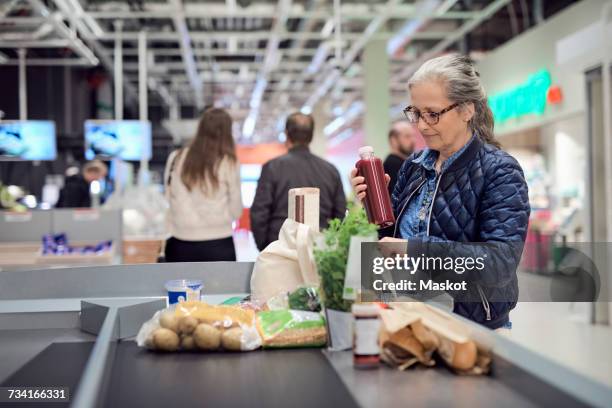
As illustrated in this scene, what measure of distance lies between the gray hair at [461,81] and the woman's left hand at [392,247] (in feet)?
1.49

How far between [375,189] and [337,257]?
15.7 inches

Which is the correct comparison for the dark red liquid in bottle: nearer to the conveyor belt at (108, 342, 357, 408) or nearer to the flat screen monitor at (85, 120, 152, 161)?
the conveyor belt at (108, 342, 357, 408)

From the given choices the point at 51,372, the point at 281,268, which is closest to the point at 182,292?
the point at 281,268

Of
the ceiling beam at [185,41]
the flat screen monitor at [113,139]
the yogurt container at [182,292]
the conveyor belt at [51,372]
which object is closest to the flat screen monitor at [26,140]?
the flat screen monitor at [113,139]

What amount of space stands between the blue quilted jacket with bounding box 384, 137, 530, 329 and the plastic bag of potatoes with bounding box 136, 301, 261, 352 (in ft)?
1.48

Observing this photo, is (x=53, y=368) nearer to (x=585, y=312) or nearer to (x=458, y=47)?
(x=585, y=312)

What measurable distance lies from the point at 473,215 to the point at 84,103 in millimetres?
16113

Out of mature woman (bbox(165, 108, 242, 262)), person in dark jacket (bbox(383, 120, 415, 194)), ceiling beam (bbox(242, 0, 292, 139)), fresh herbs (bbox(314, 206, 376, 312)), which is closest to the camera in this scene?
fresh herbs (bbox(314, 206, 376, 312))

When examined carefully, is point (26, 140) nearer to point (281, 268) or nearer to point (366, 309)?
point (281, 268)

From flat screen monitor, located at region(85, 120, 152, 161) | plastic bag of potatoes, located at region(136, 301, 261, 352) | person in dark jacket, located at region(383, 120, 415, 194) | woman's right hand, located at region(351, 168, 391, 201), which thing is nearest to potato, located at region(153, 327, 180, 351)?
plastic bag of potatoes, located at region(136, 301, 261, 352)

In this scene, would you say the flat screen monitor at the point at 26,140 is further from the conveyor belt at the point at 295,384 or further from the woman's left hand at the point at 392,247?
the woman's left hand at the point at 392,247

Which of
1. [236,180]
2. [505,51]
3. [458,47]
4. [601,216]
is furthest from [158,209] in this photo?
[458,47]

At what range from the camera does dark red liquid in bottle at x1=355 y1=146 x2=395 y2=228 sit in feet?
6.87

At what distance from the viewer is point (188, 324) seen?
186 cm
